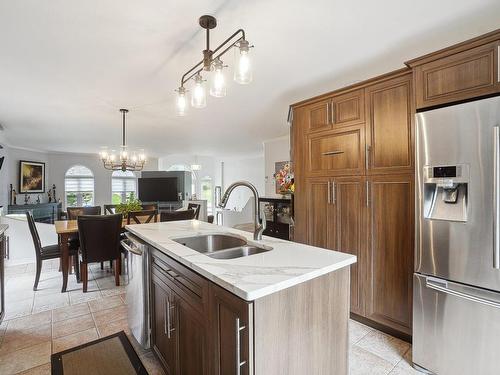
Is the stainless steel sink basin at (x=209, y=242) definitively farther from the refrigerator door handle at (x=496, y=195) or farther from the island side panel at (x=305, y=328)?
the refrigerator door handle at (x=496, y=195)

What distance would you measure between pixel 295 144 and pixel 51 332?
2969 mm

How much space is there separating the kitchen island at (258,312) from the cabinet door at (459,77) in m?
1.31

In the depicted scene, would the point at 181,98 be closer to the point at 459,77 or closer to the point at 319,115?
the point at 319,115

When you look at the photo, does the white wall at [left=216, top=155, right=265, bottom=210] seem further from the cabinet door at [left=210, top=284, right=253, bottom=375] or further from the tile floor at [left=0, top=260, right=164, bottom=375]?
the cabinet door at [left=210, top=284, right=253, bottom=375]

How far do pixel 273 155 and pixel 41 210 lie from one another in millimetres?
6591

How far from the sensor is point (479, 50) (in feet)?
5.19

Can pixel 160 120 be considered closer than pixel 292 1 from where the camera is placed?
No

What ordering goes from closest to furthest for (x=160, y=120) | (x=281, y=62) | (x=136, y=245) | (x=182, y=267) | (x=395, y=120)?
1. (x=182, y=267)
2. (x=136, y=245)
3. (x=395, y=120)
4. (x=281, y=62)
5. (x=160, y=120)

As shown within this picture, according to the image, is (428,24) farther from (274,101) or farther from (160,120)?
(160,120)

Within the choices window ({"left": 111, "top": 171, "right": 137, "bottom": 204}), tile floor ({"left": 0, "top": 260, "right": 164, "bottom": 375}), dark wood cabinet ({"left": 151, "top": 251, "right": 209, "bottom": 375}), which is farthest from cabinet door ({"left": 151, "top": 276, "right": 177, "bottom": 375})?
window ({"left": 111, "top": 171, "right": 137, "bottom": 204})

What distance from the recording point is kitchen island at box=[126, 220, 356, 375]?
99 centimetres

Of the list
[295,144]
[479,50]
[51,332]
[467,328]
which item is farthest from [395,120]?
[51,332]

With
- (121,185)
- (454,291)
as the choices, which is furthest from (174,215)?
(121,185)

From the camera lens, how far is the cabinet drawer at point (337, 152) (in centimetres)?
235
